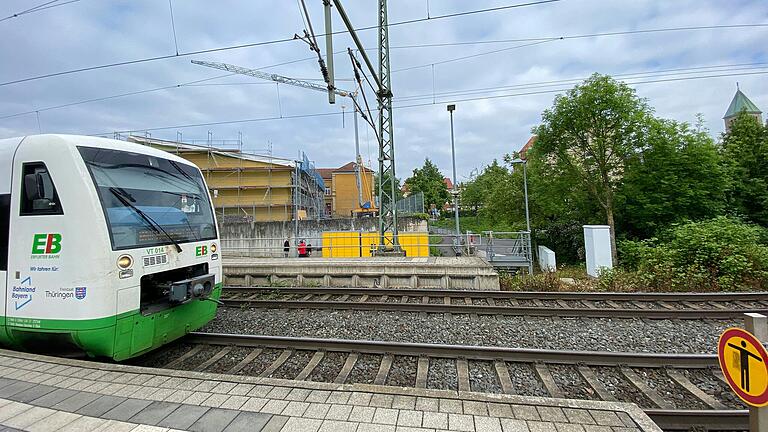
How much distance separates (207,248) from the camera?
4.88 metres

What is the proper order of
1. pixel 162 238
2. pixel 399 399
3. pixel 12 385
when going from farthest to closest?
pixel 162 238 < pixel 12 385 < pixel 399 399

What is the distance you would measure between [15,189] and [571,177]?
61.7ft

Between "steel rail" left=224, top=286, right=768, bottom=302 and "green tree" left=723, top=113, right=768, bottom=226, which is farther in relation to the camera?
"green tree" left=723, top=113, right=768, bottom=226

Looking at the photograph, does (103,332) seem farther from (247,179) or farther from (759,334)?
(247,179)

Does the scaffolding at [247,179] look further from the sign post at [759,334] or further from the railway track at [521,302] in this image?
the sign post at [759,334]

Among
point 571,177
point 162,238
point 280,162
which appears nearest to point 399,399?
point 162,238

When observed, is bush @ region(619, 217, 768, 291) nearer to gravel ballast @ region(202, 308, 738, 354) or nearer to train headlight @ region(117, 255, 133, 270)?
gravel ballast @ region(202, 308, 738, 354)

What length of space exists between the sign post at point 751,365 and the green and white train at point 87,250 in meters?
5.15

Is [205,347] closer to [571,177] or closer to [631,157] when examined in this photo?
[571,177]

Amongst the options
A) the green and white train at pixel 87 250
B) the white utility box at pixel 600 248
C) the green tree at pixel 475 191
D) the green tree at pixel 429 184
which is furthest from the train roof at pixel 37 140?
the green tree at pixel 429 184

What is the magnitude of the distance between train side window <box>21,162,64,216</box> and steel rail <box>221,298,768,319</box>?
4.34 m

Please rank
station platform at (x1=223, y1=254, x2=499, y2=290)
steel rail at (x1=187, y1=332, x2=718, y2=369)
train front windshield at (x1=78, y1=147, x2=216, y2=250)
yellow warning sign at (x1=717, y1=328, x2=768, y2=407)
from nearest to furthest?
1. yellow warning sign at (x1=717, y1=328, x2=768, y2=407)
2. train front windshield at (x1=78, y1=147, x2=216, y2=250)
3. steel rail at (x1=187, y1=332, x2=718, y2=369)
4. station platform at (x1=223, y1=254, x2=499, y2=290)

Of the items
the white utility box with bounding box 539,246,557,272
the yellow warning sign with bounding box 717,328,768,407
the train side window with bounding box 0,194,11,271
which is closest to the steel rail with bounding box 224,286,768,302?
the train side window with bounding box 0,194,11,271

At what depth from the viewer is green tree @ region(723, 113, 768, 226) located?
16250 millimetres
